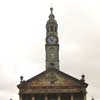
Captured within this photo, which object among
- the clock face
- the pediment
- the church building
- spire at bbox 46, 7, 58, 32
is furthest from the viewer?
spire at bbox 46, 7, 58, 32

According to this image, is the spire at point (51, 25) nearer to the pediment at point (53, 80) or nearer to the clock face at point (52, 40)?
the clock face at point (52, 40)

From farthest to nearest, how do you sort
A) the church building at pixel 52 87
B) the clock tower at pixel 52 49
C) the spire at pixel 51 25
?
the spire at pixel 51 25 → the clock tower at pixel 52 49 → the church building at pixel 52 87

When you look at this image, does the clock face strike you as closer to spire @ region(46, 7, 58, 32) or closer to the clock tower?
the clock tower

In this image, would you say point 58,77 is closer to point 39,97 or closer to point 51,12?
point 39,97

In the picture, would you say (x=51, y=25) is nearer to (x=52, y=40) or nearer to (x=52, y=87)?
(x=52, y=40)

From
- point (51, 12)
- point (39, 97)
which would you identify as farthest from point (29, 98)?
point (51, 12)

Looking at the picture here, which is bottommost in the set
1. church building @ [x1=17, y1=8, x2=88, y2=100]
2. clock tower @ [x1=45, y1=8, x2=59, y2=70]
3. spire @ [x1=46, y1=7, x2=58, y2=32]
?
church building @ [x1=17, y1=8, x2=88, y2=100]

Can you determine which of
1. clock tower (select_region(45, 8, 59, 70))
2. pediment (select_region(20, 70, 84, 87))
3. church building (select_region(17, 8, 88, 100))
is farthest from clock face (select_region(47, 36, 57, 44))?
pediment (select_region(20, 70, 84, 87))

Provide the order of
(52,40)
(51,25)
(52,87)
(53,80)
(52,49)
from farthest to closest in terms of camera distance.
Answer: (51,25) < (52,40) < (52,49) < (53,80) < (52,87)

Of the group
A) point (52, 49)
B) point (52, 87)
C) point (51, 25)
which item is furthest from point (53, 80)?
point (51, 25)

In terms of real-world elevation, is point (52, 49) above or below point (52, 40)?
below

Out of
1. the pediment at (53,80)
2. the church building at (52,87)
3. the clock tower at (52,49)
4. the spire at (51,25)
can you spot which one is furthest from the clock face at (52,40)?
the pediment at (53,80)

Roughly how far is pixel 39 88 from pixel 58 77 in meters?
3.81

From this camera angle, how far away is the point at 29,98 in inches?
1804
